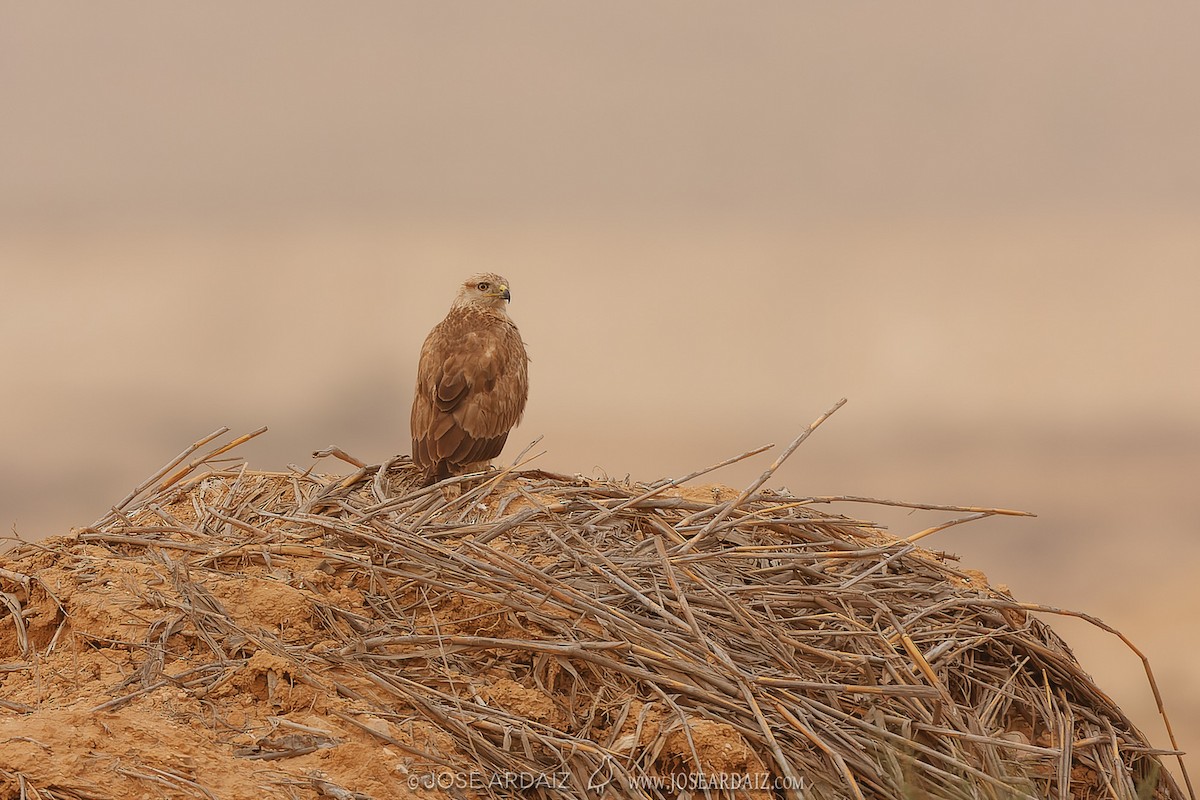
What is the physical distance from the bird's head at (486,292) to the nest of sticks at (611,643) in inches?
106

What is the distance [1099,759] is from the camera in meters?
5.41

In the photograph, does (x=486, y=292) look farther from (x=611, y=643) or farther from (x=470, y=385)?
(x=611, y=643)

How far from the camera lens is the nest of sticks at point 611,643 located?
14.0ft

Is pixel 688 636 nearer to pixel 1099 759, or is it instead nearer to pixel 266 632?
pixel 266 632

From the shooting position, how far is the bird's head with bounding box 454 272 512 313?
8.68m

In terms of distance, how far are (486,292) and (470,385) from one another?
45.1 inches

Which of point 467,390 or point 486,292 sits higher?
point 486,292

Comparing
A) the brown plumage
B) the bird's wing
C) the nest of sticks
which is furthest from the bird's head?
the nest of sticks

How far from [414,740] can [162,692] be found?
1016 mm

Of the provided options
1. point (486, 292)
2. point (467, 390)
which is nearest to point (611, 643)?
point (467, 390)

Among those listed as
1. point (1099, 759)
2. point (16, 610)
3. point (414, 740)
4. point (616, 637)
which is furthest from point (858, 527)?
point (16, 610)

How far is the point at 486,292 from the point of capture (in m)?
8.75

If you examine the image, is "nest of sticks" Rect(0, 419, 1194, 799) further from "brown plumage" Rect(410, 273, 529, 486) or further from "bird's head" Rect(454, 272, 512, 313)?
"bird's head" Rect(454, 272, 512, 313)

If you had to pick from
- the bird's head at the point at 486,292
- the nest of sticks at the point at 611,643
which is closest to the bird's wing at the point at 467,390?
the bird's head at the point at 486,292
